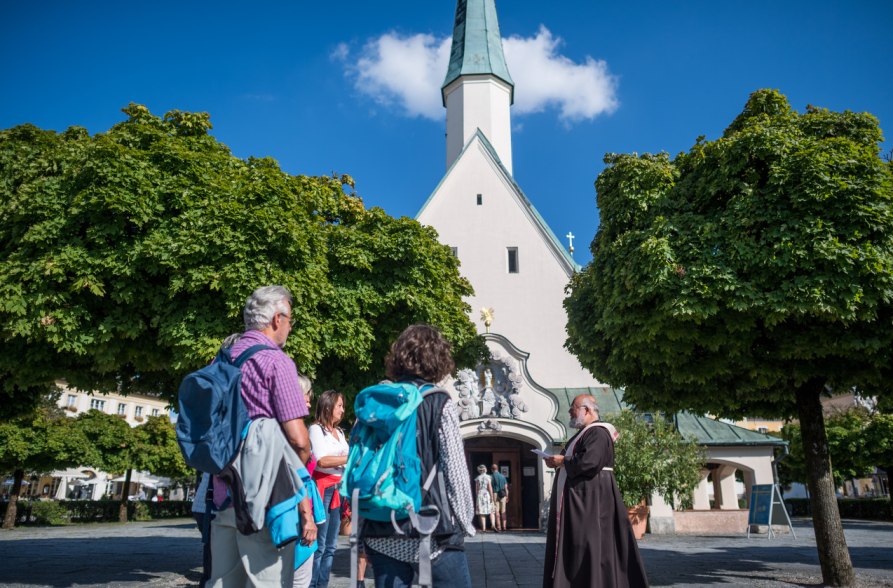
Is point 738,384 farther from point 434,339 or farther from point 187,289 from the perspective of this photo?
point 187,289

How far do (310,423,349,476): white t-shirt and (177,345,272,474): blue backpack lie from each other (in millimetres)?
2832

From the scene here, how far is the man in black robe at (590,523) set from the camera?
5406 mm

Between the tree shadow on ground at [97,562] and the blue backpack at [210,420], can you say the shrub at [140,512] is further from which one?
the blue backpack at [210,420]

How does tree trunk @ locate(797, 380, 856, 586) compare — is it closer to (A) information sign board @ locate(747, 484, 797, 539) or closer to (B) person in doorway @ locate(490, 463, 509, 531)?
(A) information sign board @ locate(747, 484, 797, 539)

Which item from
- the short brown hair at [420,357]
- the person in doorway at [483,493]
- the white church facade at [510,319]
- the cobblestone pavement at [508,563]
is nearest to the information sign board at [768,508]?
the cobblestone pavement at [508,563]

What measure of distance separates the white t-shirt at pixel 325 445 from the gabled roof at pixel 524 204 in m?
18.0

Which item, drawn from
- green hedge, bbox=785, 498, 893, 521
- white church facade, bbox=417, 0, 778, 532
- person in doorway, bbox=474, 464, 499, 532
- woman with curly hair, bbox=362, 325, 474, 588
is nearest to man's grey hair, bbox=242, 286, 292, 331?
woman with curly hair, bbox=362, 325, 474, 588

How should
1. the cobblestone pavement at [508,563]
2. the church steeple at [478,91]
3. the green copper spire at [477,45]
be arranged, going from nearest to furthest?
the cobblestone pavement at [508,563]
the church steeple at [478,91]
the green copper spire at [477,45]

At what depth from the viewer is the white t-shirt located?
564cm

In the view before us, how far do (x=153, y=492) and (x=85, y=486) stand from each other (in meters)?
5.16

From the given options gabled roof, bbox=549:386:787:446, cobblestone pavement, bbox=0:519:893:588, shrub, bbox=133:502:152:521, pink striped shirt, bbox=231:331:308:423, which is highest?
gabled roof, bbox=549:386:787:446

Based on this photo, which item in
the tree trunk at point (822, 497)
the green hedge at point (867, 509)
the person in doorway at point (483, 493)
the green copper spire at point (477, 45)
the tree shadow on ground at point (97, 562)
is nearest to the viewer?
the tree trunk at point (822, 497)

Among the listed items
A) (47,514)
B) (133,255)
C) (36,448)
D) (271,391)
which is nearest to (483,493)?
(133,255)

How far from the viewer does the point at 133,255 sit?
7957 mm
